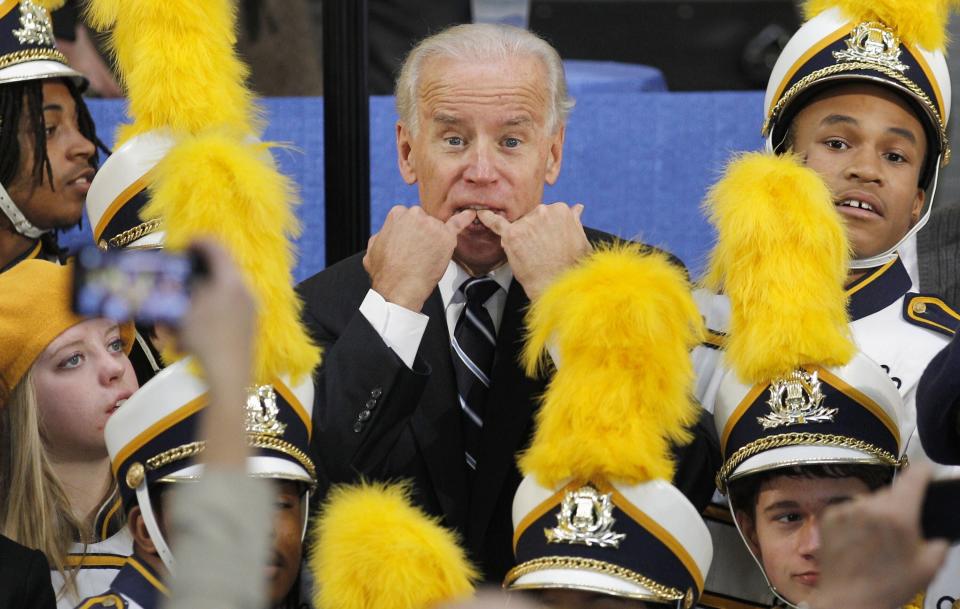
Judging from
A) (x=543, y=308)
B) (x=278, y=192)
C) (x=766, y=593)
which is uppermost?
(x=278, y=192)

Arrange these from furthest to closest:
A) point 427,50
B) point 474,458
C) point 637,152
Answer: point 637,152 → point 427,50 → point 474,458

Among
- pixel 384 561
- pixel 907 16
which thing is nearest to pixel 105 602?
pixel 384 561

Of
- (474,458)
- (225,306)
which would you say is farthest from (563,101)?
(225,306)

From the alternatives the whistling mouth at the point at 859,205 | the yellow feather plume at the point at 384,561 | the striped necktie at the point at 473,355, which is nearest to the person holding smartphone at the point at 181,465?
the yellow feather plume at the point at 384,561

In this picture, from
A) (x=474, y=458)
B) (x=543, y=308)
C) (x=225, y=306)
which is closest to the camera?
(x=225, y=306)

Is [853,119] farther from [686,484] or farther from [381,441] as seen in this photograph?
[381,441]

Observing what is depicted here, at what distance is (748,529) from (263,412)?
82cm

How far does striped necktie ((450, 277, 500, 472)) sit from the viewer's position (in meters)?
3.00

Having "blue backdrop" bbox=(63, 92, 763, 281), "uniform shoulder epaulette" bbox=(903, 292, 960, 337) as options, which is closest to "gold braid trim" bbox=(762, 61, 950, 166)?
"uniform shoulder epaulette" bbox=(903, 292, 960, 337)

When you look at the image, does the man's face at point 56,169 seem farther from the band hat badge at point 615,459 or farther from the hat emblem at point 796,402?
the hat emblem at point 796,402

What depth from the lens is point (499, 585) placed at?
9.37 feet

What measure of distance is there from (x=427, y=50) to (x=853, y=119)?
83cm

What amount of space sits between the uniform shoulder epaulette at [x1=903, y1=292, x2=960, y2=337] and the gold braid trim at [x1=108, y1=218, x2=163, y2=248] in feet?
4.54

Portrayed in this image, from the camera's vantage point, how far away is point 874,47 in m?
3.11
